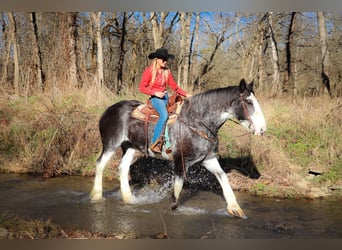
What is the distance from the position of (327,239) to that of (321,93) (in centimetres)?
328

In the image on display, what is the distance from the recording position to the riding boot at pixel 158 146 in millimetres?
4891

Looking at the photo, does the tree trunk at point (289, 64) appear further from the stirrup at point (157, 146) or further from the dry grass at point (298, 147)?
the stirrup at point (157, 146)

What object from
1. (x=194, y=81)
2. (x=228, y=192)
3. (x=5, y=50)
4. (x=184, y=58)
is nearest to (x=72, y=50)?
(x=5, y=50)

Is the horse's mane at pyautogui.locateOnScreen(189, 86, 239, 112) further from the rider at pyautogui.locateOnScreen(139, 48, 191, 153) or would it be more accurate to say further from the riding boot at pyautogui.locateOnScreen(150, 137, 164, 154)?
the riding boot at pyautogui.locateOnScreen(150, 137, 164, 154)

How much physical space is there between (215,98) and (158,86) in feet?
2.55

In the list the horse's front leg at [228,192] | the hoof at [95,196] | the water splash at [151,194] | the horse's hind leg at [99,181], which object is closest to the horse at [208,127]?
the horse's front leg at [228,192]

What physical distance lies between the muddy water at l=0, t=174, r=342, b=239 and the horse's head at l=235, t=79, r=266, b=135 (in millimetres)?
1139

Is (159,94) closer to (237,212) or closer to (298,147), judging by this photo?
(237,212)

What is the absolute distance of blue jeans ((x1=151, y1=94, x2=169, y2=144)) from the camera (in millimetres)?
4797

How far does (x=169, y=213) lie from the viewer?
4766 millimetres

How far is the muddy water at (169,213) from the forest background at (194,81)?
0.65 metres

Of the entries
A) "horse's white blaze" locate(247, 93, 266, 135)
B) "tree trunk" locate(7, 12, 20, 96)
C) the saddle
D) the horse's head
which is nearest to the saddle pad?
the saddle

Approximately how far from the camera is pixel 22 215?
4.57 meters

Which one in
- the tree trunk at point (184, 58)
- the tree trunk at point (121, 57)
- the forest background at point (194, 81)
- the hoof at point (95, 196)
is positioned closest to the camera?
the hoof at point (95, 196)
